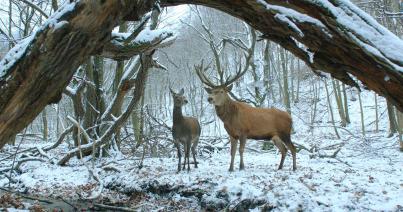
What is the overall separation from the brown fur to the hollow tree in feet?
19.4

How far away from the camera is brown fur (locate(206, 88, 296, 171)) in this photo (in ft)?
32.1

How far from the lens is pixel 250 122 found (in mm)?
9844

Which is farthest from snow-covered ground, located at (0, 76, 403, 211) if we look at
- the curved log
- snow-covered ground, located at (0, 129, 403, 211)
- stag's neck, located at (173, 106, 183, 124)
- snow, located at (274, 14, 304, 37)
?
snow, located at (274, 14, 304, 37)

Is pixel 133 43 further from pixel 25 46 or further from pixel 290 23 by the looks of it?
pixel 290 23

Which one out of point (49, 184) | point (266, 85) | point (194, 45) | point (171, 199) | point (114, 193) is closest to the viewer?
point (171, 199)

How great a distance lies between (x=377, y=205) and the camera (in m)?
6.17

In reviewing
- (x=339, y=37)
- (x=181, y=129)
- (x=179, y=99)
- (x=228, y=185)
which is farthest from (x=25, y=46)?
(x=179, y=99)

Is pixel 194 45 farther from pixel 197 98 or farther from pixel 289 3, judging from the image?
pixel 289 3

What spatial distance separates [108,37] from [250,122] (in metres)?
6.46

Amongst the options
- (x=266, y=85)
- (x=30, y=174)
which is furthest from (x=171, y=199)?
(x=266, y=85)

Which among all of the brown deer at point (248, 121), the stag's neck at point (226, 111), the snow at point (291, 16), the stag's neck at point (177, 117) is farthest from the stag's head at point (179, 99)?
the snow at point (291, 16)

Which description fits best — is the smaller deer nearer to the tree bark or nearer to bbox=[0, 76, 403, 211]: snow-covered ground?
bbox=[0, 76, 403, 211]: snow-covered ground

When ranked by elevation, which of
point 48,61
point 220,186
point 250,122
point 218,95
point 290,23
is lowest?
point 220,186

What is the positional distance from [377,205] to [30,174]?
8.07 metres
